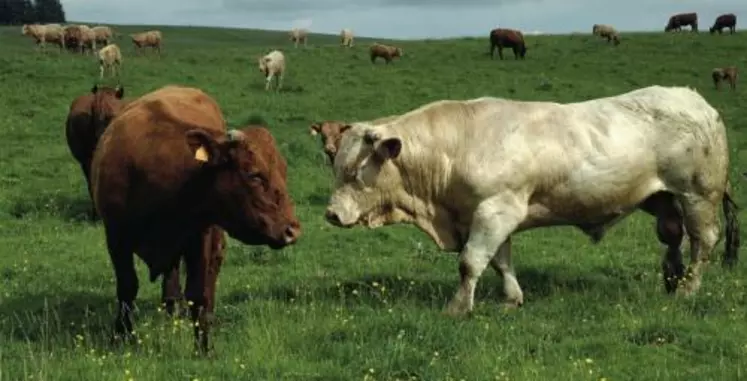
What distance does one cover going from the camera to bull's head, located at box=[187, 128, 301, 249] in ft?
23.9

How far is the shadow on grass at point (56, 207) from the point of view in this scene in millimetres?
16234

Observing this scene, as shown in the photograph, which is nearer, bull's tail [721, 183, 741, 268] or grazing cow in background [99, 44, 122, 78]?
bull's tail [721, 183, 741, 268]

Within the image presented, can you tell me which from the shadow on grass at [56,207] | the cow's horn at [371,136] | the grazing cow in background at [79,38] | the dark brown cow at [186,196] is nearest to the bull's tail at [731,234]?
the cow's horn at [371,136]

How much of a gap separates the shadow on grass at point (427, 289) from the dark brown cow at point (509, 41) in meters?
33.2

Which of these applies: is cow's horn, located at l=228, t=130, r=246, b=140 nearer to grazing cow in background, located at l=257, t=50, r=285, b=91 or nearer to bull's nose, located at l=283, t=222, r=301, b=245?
bull's nose, located at l=283, t=222, r=301, b=245

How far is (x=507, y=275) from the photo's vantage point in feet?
32.1

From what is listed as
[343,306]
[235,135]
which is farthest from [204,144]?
[343,306]

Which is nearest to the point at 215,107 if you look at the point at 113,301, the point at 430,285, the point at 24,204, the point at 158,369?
the point at 113,301

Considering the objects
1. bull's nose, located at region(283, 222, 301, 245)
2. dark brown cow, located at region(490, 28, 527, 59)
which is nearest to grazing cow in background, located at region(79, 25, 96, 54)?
dark brown cow, located at region(490, 28, 527, 59)

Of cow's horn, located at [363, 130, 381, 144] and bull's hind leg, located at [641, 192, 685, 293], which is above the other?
cow's horn, located at [363, 130, 381, 144]

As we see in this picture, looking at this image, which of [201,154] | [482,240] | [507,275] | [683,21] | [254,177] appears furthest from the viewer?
[683,21]

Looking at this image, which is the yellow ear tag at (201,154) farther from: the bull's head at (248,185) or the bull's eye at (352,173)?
the bull's eye at (352,173)

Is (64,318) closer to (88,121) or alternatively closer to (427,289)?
(427,289)

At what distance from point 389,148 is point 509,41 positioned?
116ft
